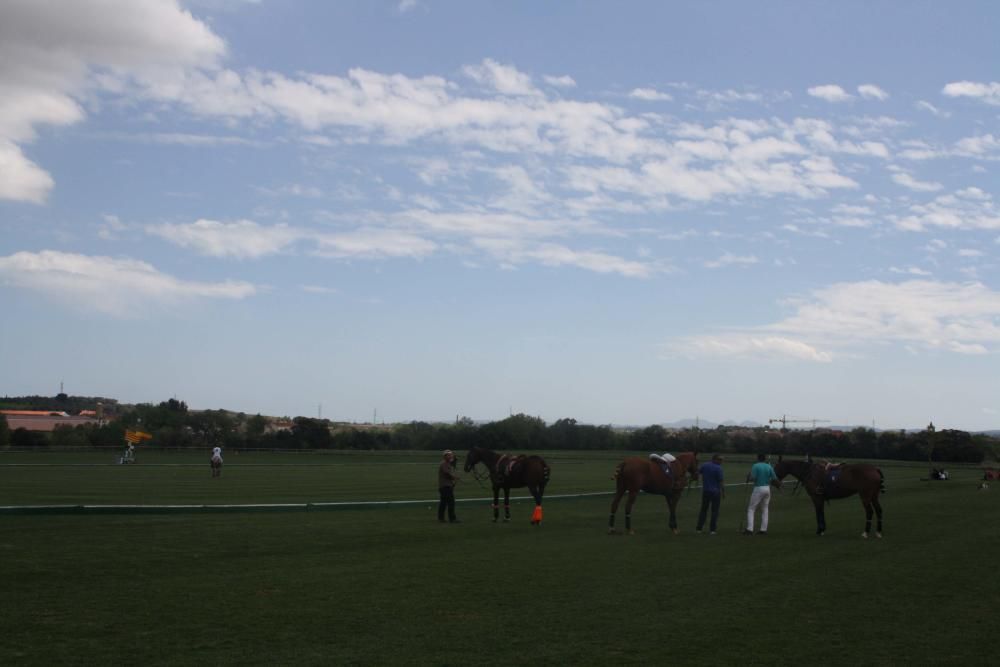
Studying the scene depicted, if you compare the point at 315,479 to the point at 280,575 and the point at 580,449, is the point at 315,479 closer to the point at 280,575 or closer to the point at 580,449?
the point at 280,575

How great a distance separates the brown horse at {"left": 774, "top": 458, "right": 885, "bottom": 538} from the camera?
821 inches

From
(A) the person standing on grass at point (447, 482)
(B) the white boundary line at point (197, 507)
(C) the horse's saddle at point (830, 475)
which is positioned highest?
(C) the horse's saddle at point (830, 475)

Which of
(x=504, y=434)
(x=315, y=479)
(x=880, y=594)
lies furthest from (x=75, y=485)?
(x=504, y=434)

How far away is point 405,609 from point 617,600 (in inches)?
109

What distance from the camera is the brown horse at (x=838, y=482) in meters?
20.8

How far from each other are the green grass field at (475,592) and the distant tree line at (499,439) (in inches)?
3073

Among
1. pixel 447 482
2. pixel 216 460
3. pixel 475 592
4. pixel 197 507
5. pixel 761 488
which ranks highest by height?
pixel 761 488

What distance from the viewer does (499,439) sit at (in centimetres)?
10831

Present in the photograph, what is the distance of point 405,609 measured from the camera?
440 inches

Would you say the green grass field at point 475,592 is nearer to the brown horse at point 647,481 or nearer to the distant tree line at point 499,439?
the brown horse at point 647,481

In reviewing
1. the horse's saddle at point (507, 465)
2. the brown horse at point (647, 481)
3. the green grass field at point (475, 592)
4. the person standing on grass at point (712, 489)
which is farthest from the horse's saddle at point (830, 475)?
the horse's saddle at point (507, 465)

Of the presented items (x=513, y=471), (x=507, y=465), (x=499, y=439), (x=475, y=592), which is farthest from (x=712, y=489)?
(x=499, y=439)

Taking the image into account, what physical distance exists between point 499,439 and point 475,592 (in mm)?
96143

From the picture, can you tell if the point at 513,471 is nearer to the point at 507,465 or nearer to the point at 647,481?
the point at 507,465
